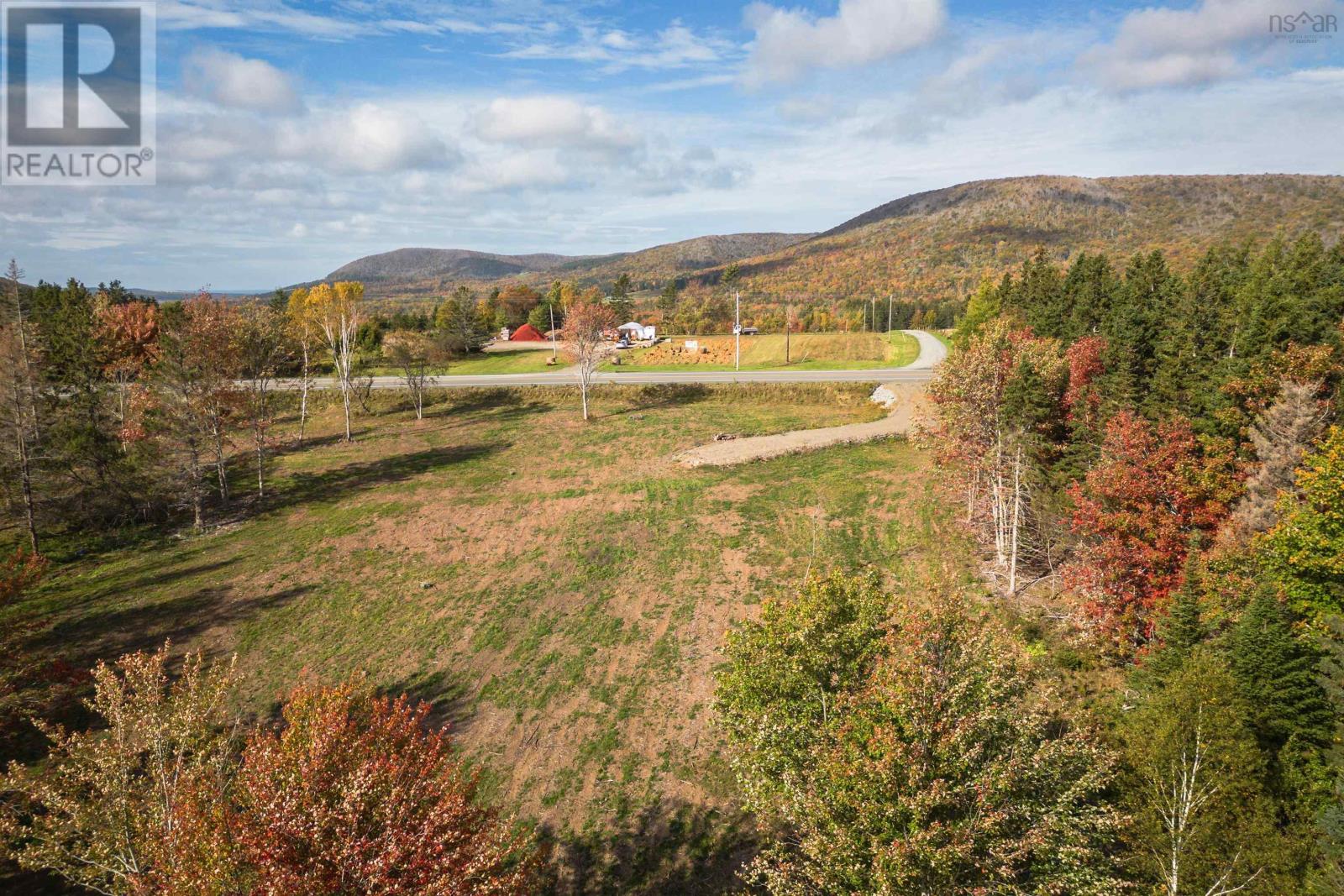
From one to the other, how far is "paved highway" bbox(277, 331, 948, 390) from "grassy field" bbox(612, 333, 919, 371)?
289cm

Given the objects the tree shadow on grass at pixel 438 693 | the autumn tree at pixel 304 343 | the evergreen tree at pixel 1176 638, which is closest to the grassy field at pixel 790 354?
the autumn tree at pixel 304 343

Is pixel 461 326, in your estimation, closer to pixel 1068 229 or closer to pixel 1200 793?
pixel 1200 793

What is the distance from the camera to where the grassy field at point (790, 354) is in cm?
7762

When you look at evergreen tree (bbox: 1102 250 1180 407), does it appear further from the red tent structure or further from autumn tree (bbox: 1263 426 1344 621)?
the red tent structure

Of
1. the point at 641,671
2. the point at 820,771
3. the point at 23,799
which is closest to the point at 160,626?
the point at 23,799

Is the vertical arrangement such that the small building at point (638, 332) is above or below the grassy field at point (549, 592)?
above

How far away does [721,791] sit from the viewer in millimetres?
19578

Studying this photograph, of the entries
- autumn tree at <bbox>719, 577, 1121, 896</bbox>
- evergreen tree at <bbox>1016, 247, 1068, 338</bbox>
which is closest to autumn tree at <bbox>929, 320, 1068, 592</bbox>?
autumn tree at <bbox>719, 577, 1121, 896</bbox>

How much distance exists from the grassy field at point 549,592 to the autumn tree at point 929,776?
6.51 meters

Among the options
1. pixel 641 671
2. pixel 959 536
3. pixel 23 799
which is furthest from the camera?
pixel 959 536

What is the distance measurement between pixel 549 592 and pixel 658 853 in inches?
580

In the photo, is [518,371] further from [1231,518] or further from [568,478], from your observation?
[1231,518]

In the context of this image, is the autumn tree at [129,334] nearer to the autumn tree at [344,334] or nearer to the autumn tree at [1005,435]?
the autumn tree at [344,334]

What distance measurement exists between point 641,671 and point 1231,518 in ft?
73.9
